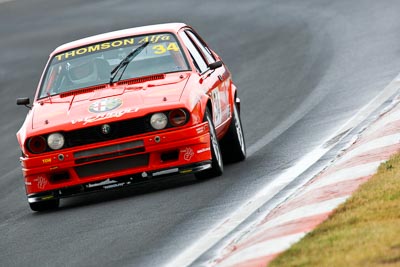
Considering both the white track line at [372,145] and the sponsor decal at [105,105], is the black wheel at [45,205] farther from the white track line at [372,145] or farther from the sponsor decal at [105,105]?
the white track line at [372,145]

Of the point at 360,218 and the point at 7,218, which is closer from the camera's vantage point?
the point at 360,218

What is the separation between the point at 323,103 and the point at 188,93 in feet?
16.1

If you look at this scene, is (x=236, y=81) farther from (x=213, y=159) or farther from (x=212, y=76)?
(x=213, y=159)

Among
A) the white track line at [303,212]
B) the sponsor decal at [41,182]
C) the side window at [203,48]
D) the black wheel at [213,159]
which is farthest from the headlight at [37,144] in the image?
the white track line at [303,212]

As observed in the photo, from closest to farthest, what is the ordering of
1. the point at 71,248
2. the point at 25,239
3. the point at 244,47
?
the point at 71,248
the point at 25,239
the point at 244,47

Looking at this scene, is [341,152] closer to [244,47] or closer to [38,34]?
[244,47]

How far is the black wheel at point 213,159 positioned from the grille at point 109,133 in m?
0.63

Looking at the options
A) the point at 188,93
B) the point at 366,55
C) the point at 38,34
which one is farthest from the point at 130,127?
the point at 38,34

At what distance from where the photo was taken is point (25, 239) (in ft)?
31.5

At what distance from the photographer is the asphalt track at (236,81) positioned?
29.8 ft

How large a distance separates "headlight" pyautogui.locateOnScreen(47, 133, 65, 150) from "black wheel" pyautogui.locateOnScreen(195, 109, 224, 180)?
1242 millimetres

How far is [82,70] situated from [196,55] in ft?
3.68

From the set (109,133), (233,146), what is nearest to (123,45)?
(233,146)

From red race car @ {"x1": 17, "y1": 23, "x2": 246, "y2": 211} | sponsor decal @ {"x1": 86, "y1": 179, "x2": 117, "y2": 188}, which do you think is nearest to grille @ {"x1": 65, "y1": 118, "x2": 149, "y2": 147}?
red race car @ {"x1": 17, "y1": 23, "x2": 246, "y2": 211}
